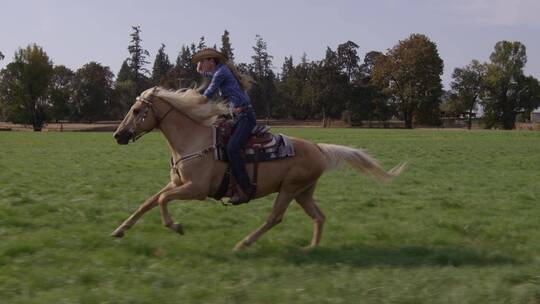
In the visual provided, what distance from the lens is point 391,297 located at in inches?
251

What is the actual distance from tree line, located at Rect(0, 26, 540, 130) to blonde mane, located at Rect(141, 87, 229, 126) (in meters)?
86.5

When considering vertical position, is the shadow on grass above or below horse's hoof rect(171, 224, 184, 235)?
below

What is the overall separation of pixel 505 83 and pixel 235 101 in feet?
386

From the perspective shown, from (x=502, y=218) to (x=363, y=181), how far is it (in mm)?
6759

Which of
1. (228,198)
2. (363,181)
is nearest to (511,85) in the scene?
(363,181)

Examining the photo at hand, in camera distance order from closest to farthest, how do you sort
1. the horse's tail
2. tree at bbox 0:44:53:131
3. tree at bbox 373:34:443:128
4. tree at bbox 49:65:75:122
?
the horse's tail → tree at bbox 0:44:53:131 → tree at bbox 49:65:75:122 → tree at bbox 373:34:443:128

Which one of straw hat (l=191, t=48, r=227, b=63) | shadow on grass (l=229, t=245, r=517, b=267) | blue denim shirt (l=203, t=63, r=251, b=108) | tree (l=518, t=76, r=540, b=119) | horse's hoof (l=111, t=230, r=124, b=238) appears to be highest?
tree (l=518, t=76, r=540, b=119)

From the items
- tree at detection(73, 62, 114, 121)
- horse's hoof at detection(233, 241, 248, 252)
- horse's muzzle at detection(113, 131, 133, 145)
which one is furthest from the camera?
tree at detection(73, 62, 114, 121)

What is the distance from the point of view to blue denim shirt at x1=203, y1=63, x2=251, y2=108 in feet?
32.0

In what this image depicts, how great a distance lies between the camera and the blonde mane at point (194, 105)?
385 inches

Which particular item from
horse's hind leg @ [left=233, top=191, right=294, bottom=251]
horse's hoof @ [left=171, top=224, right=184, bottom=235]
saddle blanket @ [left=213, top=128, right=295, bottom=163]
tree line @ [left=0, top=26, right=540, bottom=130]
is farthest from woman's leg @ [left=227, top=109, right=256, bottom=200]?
tree line @ [left=0, top=26, right=540, bottom=130]

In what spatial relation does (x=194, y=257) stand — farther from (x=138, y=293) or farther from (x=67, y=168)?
(x=67, y=168)

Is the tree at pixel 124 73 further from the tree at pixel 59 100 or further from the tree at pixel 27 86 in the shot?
the tree at pixel 27 86

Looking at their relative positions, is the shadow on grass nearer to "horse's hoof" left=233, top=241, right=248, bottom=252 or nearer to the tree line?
"horse's hoof" left=233, top=241, right=248, bottom=252
